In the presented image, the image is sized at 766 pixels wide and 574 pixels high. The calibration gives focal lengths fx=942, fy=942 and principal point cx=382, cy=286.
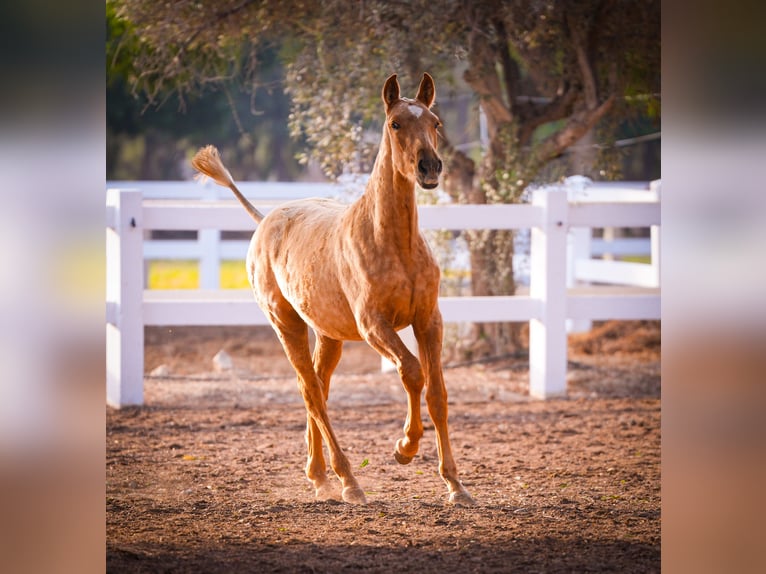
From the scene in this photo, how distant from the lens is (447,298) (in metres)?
7.52

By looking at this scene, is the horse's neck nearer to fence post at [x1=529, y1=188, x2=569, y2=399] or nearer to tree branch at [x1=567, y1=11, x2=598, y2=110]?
fence post at [x1=529, y1=188, x2=569, y2=399]

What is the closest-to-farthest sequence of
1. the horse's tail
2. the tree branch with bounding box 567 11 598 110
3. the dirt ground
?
the dirt ground → the horse's tail → the tree branch with bounding box 567 11 598 110

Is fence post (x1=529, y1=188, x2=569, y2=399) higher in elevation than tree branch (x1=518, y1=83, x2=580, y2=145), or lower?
lower

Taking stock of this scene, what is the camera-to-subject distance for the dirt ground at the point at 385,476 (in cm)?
374

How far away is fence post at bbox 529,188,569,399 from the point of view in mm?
7551

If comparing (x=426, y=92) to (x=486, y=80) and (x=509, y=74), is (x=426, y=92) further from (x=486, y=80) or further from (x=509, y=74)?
(x=509, y=74)

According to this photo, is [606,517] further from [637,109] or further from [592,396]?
[637,109]

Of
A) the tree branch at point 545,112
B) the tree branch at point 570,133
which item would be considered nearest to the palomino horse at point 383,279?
the tree branch at point 570,133

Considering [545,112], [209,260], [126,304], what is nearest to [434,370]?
[126,304]

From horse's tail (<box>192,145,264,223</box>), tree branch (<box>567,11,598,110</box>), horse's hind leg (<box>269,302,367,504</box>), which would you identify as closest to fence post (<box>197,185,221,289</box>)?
tree branch (<box>567,11,598,110</box>)

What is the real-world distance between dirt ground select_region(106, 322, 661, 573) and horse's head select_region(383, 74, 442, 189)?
151cm

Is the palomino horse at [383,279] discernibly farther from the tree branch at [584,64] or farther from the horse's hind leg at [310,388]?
the tree branch at [584,64]

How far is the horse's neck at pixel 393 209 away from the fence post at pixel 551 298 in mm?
3705

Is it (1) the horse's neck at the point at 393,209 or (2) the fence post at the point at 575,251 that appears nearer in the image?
(1) the horse's neck at the point at 393,209
